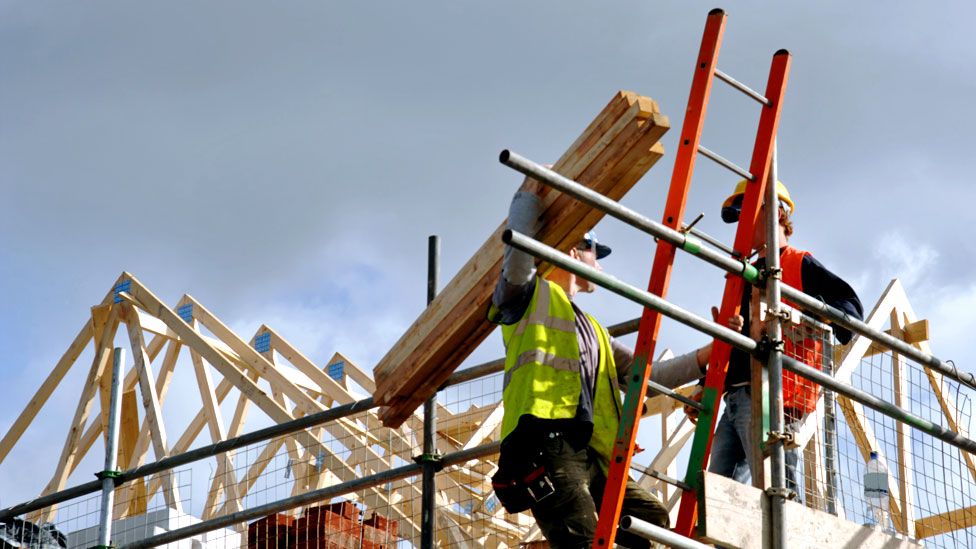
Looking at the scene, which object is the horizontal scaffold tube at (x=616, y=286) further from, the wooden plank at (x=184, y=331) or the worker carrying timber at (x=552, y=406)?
the wooden plank at (x=184, y=331)

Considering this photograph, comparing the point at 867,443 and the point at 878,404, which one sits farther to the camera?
the point at 867,443

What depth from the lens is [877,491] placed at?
8930 mm

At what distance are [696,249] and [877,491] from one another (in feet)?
11.7

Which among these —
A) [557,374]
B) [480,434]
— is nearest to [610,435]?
[557,374]

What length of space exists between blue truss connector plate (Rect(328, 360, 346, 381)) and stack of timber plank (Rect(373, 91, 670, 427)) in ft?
42.8

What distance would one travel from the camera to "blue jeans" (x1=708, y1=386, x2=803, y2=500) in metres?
7.37

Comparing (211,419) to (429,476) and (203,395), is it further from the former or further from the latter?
(429,476)

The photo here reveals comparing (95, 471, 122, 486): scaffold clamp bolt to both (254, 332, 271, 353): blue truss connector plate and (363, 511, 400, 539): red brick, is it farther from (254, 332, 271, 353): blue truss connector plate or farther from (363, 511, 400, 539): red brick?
(254, 332, 271, 353): blue truss connector plate

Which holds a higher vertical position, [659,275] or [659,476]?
[659,275]

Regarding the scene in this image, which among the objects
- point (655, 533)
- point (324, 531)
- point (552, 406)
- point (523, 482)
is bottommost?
point (655, 533)

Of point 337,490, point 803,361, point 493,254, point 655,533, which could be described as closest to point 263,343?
point 337,490

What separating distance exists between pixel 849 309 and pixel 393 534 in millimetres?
3902

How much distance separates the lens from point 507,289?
6.33 meters

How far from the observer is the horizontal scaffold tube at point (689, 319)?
18.3 ft
